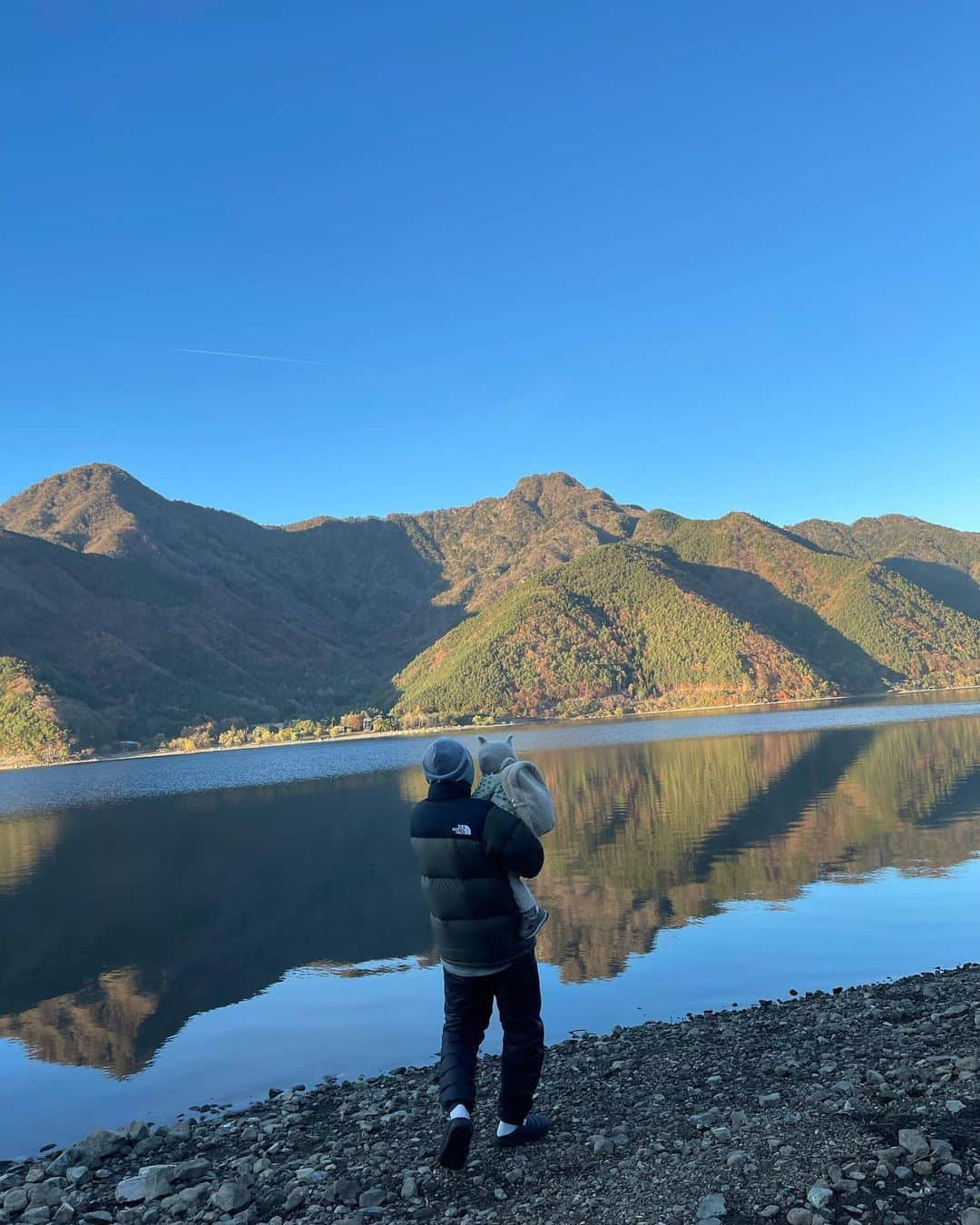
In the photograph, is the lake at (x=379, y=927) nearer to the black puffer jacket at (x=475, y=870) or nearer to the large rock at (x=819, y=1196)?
the black puffer jacket at (x=475, y=870)

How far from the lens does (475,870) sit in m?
6.53

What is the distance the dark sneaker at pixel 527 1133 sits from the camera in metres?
6.80

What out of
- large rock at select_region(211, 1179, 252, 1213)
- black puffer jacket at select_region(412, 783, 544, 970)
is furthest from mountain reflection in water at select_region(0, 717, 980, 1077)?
black puffer jacket at select_region(412, 783, 544, 970)

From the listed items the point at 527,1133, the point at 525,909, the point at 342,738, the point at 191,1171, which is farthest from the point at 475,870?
the point at 342,738

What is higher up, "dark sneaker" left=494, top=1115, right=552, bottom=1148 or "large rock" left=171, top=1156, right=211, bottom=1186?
"dark sneaker" left=494, top=1115, right=552, bottom=1148

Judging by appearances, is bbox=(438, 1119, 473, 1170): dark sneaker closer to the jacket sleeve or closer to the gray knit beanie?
the jacket sleeve

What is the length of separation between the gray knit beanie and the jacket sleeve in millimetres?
457

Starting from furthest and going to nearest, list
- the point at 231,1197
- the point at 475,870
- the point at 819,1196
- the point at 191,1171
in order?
the point at 191,1171, the point at 231,1197, the point at 475,870, the point at 819,1196

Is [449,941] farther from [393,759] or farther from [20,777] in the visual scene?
[20,777]

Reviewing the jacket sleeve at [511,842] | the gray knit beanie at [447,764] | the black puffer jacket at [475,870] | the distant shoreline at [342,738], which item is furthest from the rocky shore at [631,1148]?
the distant shoreline at [342,738]

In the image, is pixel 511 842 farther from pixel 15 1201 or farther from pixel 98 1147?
pixel 98 1147

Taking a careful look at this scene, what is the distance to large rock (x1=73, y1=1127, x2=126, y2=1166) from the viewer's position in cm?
832

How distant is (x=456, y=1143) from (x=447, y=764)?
8.68 feet

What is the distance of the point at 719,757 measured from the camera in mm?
64000
